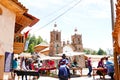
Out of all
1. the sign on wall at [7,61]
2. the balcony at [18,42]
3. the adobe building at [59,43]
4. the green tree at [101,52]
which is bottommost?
the sign on wall at [7,61]

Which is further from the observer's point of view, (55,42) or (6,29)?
(55,42)

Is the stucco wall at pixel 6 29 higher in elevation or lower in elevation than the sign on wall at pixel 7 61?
higher

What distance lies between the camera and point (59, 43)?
71.8 metres

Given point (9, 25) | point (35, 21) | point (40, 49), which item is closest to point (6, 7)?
point (9, 25)

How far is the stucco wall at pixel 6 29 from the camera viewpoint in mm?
10814

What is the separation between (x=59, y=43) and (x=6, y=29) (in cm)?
6062

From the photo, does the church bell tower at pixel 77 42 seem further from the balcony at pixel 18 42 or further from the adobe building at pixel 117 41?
the adobe building at pixel 117 41

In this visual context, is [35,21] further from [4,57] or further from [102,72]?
[102,72]

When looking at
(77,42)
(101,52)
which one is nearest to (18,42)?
(77,42)

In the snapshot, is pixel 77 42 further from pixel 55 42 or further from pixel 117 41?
pixel 117 41

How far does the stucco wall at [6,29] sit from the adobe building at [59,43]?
55848 mm

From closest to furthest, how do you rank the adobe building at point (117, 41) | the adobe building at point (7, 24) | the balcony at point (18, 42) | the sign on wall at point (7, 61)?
the adobe building at point (117, 41) < the adobe building at point (7, 24) < the sign on wall at point (7, 61) < the balcony at point (18, 42)

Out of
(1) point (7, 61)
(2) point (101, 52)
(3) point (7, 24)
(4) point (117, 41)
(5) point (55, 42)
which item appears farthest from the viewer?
(2) point (101, 52)

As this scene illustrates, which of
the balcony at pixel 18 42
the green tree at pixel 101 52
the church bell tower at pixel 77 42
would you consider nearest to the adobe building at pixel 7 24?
the balcony at pixel 18 42
